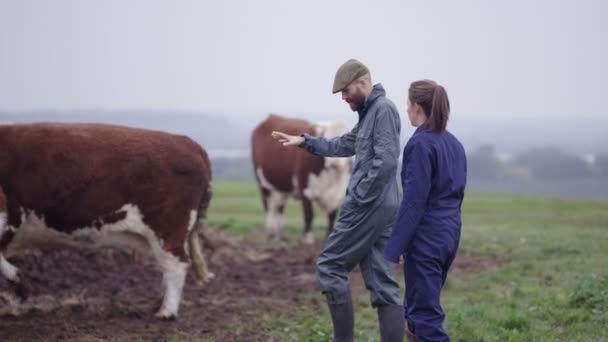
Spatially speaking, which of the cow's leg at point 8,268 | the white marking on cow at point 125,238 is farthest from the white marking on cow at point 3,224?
the white marking on cow at point 125,238

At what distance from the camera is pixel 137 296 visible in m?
10.2

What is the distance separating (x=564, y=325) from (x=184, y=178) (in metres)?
4.28

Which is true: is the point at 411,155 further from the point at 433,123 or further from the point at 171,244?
the point at 171,244

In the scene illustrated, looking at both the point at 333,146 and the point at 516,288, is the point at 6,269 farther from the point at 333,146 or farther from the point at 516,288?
the point at 516,288

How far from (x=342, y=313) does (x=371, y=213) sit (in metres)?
0.87

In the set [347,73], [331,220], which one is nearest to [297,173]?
[331,220]

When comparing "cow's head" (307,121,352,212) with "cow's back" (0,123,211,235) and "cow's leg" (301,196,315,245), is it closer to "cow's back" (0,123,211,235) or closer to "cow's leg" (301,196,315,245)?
"cow's leg" (301,196,315,245)

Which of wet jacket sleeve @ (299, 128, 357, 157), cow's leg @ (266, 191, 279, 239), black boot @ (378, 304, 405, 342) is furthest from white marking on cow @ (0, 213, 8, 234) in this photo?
cow's leg @ (266, 191, 279, 239)

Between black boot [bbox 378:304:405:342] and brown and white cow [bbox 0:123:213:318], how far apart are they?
316 cm

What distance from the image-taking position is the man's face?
668 cm

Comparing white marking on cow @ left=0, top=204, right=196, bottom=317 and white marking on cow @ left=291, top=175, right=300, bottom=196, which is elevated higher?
white marking on cow @ left=0, top=204, right=196, bottom=317

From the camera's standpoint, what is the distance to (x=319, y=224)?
2005 cm

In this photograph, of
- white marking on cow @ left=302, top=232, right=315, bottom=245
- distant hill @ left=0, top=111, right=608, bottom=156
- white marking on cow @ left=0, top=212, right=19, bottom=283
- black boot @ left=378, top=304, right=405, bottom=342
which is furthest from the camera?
distant hill @ left=0, top=111, right=608, bottom=156

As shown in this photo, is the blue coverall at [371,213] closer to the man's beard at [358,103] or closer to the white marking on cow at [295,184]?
the man's beard at [358,103]
